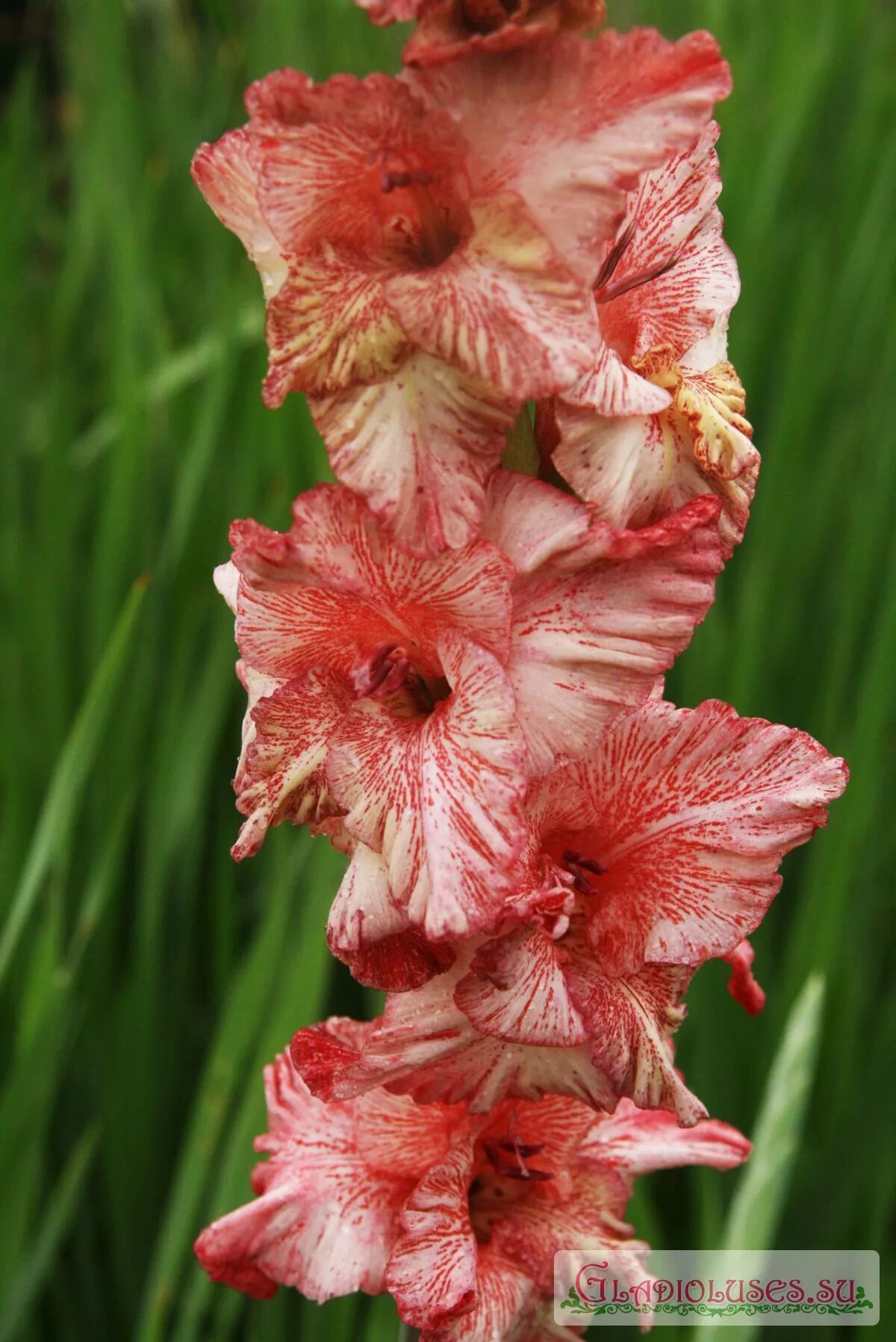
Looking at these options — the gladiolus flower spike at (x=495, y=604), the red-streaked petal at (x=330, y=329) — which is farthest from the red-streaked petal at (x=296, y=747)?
the red-streaked petal at (x=330, y=329)

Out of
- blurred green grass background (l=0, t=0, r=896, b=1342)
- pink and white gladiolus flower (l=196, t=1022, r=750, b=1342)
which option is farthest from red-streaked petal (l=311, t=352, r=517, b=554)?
blurred green grass background (l=0, t=0, r=896, b=1342)

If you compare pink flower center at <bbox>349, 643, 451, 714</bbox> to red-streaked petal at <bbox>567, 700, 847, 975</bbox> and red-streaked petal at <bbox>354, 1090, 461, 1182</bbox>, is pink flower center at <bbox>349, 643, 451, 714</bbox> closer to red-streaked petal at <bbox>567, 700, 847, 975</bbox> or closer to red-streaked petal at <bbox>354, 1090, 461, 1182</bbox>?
red-streaked petal at <bbox>567, 700, 847, 975</bbox>

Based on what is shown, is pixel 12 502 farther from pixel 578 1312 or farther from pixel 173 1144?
pixel 578 1312

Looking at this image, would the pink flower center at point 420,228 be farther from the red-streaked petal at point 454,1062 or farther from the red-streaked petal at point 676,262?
the red-streaked petal at point 454,1062

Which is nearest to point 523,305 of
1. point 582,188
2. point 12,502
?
point 582,188

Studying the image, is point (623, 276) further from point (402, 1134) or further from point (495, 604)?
point (402, 1134)
